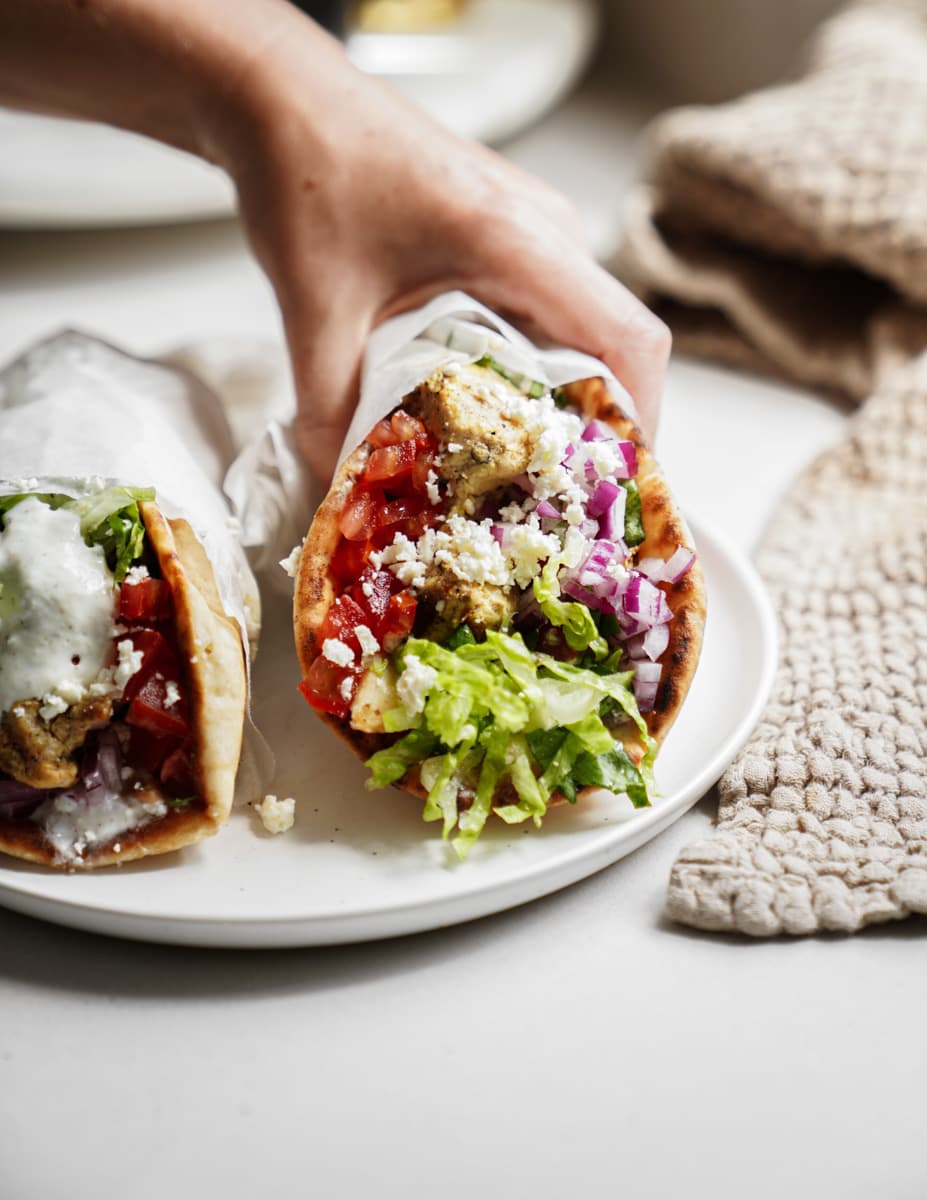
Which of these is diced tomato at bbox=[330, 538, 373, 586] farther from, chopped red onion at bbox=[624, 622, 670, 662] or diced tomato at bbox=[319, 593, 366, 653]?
chopped red onion at bbox=[624, 622, 670, 662]

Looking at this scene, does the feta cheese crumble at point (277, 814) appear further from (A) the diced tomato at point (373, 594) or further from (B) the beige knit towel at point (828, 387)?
(B) the beige knit towel at point (828, 387)

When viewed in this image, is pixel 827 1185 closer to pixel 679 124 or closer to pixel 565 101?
pixel 679 124

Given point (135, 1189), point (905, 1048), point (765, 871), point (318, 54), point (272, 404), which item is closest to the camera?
point (135, 1189)

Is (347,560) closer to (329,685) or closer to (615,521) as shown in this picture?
(329,685)

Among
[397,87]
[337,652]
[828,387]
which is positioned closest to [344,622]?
[337,652]

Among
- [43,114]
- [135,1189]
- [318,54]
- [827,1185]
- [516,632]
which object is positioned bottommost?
[135,1189]

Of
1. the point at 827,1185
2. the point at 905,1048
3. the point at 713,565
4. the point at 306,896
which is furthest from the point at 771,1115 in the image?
the point at 713,565

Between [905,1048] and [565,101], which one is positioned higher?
[565,101]

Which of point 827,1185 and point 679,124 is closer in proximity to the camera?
point 827,1185
